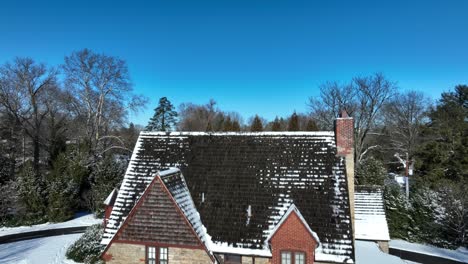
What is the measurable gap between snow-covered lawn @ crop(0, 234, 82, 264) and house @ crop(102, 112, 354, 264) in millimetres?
8435

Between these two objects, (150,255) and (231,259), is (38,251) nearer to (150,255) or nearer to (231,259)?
(150,255)

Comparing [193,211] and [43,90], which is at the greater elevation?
[43,90]

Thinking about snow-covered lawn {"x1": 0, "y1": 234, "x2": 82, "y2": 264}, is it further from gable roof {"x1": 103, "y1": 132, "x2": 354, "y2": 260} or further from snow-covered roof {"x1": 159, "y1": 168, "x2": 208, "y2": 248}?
snow-covered roof {"x1": 159, "y1": 168, "x2": 208, "y2": 248}

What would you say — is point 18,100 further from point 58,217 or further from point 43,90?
point 58,217

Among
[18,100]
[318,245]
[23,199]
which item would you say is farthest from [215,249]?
[18,100]

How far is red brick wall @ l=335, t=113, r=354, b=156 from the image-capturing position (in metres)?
14.7

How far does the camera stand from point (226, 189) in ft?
48.0

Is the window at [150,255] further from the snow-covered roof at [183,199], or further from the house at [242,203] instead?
the snow-covered roof at [183,199]

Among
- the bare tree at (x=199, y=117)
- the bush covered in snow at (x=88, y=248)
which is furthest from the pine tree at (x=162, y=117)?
the bush covered in snow at (x=88, y=248)

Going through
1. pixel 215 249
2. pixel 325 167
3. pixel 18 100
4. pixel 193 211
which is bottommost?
pixel 215 249

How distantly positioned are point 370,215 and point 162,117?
50886mm

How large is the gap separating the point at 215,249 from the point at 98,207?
71.4 feet

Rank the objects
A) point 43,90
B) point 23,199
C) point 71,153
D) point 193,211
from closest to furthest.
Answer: point 193,211 < point 23,199 < point 71,153 < point 43,90

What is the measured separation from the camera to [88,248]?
18969 millimetres
